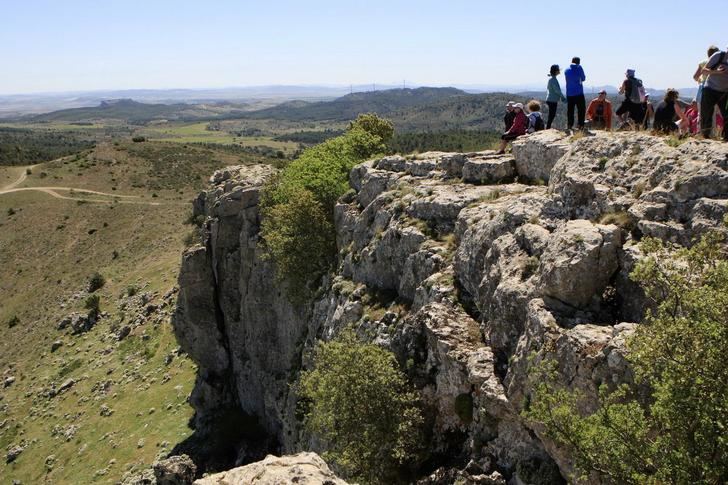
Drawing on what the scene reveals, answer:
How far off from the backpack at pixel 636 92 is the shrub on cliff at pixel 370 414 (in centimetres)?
1615

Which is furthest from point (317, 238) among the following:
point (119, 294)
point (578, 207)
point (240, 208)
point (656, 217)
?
point (119, 294)

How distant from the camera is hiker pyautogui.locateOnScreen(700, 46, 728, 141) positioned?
18.5 metres

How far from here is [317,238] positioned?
126 ft

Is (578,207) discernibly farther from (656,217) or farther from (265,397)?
(265,397)

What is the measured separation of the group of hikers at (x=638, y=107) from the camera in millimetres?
18719

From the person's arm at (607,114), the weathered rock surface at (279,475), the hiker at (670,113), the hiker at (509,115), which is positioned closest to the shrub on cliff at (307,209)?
the hiker at (509,115)

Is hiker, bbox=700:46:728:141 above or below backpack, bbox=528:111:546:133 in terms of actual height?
above

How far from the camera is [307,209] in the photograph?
126 feet

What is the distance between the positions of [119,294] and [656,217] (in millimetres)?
70992

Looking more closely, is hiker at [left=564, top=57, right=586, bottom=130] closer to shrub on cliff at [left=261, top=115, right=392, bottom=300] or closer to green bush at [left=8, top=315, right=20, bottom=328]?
shrub on cliff at [left=261, top=115, right=392, bottom=300]

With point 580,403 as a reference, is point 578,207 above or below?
above

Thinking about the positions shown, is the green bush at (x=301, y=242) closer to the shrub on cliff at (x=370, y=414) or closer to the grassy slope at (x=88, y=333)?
the shrub on cliff at (x=370, y=414)

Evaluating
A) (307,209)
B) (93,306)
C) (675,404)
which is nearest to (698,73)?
(675,404)

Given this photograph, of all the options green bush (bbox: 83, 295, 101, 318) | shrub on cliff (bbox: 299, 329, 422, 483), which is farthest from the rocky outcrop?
green bush (bbox: 83, 295, 101, 318)
